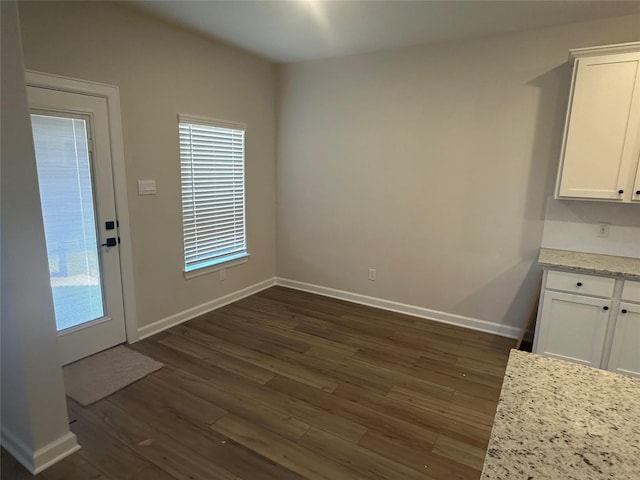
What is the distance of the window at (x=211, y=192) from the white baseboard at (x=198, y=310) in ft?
1.34

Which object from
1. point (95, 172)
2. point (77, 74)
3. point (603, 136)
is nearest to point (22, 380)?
point (95, 172)

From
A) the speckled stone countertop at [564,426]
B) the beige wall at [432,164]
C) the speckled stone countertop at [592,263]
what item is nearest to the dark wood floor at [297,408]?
the beige wall at [432,164]

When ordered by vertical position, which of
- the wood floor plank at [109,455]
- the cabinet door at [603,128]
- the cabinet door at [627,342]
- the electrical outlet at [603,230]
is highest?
the cabinet door at [603,128]

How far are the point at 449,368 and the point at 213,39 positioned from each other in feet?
12.5

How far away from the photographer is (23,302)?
1.81m

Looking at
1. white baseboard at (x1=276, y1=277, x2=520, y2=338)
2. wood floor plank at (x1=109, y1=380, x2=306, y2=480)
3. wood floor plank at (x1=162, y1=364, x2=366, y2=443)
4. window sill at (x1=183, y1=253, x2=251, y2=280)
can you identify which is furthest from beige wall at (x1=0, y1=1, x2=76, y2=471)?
white baseboard at (x1=276, y1=277, x2=520, y2=338)

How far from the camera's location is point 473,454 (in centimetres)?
211

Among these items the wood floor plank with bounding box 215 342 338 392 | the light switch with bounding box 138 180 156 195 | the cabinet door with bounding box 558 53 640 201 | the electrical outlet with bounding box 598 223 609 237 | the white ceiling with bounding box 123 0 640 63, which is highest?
the white ceiling with bounding box 123 0 640 63

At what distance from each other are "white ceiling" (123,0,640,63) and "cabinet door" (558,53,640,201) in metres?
0.51

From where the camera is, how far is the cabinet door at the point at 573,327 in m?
2.73

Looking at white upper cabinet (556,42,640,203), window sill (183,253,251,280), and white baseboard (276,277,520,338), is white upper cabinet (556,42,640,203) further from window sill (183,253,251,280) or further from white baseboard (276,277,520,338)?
window sill (183,253,251,280)

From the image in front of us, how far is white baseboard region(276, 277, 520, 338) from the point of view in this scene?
3680 millimetres

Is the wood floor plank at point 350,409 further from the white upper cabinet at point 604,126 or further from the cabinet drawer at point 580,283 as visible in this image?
the white upper cabinet at point 604,126

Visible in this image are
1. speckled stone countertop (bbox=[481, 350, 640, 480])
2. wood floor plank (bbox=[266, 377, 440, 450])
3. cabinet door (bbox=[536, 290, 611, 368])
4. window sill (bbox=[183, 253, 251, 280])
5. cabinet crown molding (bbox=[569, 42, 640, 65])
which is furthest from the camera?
window sill (bbox=[183, 253, 251, 280])
